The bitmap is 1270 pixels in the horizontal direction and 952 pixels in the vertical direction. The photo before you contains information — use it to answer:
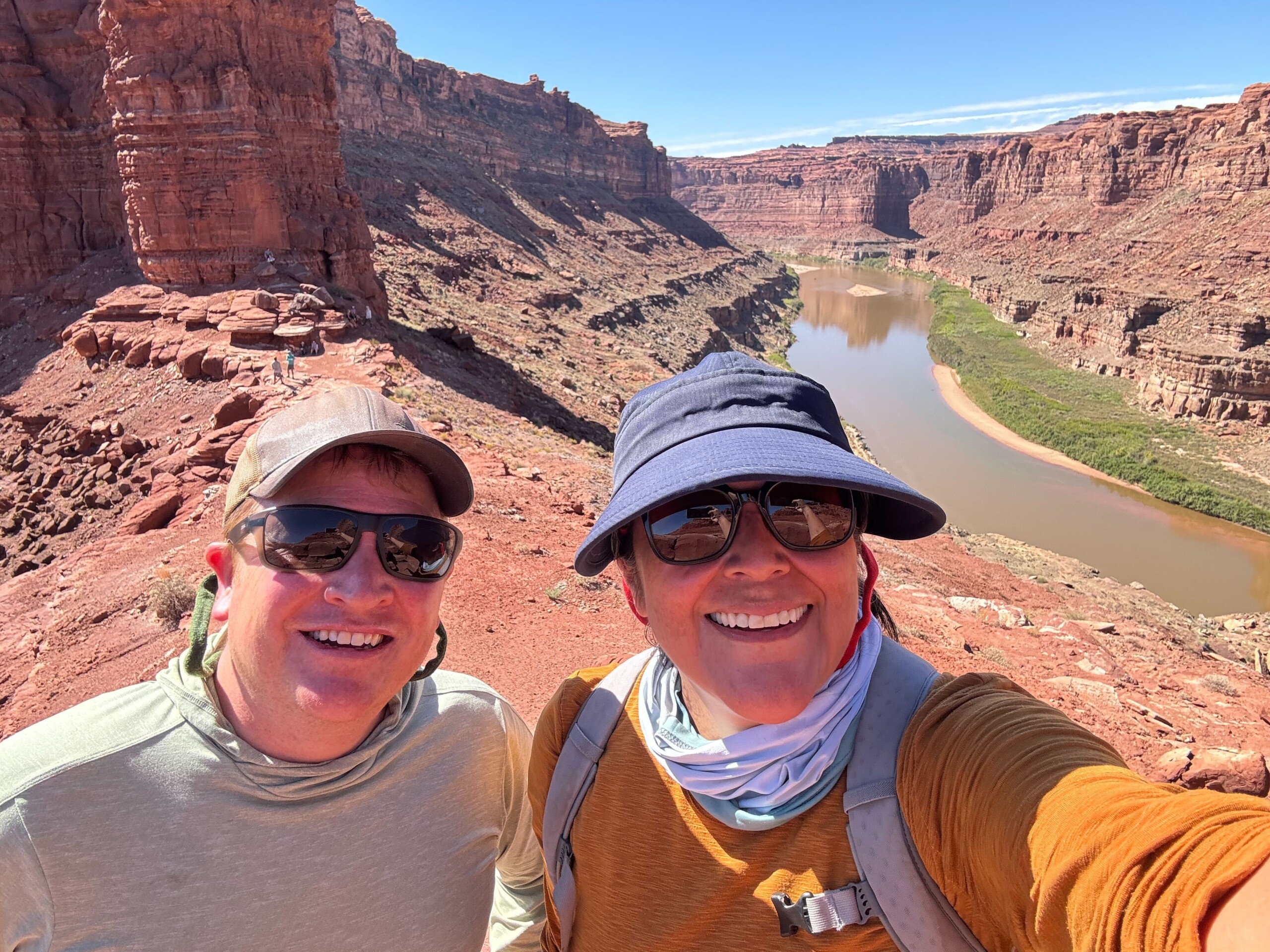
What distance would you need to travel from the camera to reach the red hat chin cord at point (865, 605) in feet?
5.06

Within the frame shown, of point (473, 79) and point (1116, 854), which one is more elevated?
point (473, 79)

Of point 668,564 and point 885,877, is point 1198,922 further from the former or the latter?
point 668,564

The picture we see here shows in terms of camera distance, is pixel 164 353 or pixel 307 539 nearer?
pixel 307 539

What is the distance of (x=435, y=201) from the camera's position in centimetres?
3656

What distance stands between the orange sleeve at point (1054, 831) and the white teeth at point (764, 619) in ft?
0.98

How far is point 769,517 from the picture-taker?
1.50 meters

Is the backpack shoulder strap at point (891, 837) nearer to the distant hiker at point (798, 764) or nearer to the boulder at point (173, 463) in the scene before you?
the distant hiker at point (798, 764)

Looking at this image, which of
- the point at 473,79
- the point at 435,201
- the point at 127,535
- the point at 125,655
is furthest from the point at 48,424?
the point at 473,79

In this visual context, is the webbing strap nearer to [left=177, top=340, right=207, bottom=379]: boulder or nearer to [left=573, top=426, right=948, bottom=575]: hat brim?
[left=573, top=426, right=948, bottom=575]: hat brim

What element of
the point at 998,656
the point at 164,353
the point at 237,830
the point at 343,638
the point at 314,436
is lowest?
the point at 998,656

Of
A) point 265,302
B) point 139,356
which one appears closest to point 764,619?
point 265,302

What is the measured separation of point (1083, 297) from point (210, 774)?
51941 millimetres

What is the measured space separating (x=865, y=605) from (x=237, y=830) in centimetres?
153

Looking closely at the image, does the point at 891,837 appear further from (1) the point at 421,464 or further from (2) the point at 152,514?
(2) the point at 152,514
